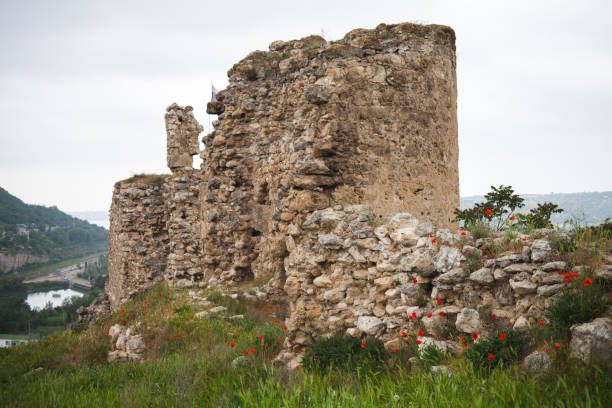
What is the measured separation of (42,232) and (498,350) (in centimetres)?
7692

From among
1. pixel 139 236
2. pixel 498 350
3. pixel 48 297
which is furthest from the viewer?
pixel 48 297

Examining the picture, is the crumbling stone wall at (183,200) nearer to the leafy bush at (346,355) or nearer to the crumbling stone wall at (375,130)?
the crumbling stone wall at (375,130)

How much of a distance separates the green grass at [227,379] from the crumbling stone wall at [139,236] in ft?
20.0

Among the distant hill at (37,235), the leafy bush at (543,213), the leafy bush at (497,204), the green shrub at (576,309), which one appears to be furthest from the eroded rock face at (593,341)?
the distant hill at (37,235)

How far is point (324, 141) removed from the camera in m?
6.15

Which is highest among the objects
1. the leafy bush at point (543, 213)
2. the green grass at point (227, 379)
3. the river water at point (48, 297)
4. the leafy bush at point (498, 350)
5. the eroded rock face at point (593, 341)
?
the leafy bush at point (543, 213)

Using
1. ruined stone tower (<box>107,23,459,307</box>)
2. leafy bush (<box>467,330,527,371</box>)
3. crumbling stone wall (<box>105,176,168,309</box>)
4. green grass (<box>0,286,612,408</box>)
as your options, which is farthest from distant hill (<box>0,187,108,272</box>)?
leafy bush (<box>467,330,527,371</box>)

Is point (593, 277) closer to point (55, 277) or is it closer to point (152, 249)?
point (152, 249)

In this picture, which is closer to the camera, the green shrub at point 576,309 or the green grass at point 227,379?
the green grass at point 227,379

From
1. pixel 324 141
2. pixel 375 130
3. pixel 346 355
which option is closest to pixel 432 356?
pixel 346 355

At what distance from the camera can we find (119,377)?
190 inches

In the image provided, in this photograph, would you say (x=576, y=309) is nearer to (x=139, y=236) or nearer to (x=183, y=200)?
(x=183, y=200)

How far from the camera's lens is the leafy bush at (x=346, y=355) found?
3561mm

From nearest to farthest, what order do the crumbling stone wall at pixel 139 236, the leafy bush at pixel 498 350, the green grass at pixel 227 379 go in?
the green grass at pixel 227 379, the leafy bush at pixel 498 350, the crumbling stone wall at pixel 139 236
